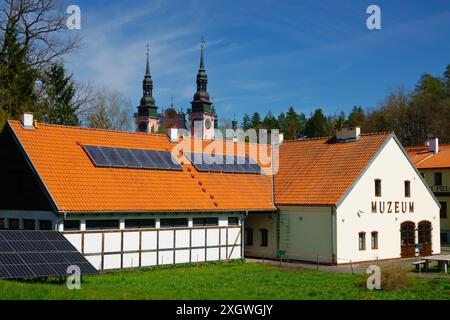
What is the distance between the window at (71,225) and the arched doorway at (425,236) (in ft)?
68.0

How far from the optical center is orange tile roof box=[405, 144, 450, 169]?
163 ft

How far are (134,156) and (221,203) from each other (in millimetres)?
5019

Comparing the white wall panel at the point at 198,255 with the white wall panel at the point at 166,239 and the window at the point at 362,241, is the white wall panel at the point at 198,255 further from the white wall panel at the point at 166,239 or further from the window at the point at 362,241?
the window at the point at 362,241

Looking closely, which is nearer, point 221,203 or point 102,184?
point 102,184

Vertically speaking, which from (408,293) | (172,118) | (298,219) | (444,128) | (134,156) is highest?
(172,118)

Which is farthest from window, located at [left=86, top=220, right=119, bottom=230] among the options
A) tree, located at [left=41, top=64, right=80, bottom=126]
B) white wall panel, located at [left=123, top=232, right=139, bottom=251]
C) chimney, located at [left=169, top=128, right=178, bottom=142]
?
tree, located at [left=41, top=64, right=80, bottom=126]

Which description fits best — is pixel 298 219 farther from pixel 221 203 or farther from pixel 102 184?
pixel 102 184

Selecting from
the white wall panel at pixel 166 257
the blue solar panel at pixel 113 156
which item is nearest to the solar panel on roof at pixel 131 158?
the blue solar panel at pixel 113 156

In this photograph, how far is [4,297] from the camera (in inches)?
593

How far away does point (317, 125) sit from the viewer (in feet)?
336

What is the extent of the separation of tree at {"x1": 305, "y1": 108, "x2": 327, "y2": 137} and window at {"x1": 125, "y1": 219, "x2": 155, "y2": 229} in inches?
2998

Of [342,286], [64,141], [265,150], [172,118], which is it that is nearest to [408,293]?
[342,286]

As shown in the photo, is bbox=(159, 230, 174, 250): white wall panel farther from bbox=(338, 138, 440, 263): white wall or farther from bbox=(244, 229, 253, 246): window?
bbox=(338, 138, 440, 263): white wall

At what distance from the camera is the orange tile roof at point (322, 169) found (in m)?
32.3
